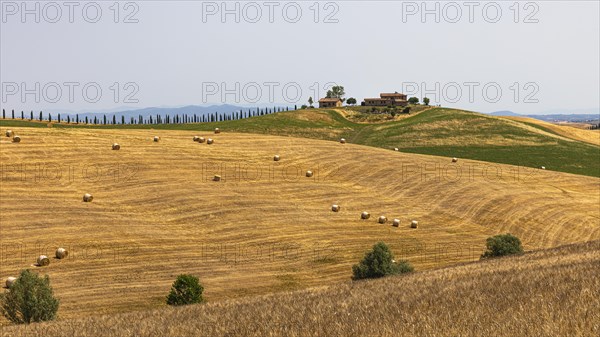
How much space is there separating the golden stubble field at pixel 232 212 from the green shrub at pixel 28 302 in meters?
3.32

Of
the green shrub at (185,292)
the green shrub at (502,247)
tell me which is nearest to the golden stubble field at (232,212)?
the green shrub at (185,292)

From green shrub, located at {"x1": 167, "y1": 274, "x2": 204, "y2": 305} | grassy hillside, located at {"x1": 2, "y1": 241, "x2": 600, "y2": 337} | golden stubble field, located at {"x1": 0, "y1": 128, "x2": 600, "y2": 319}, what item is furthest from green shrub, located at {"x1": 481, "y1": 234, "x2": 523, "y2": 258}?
Answer: grassy hillside, located at {"x1": 2, "y1": 241, "x2": 600, "y2": 337}

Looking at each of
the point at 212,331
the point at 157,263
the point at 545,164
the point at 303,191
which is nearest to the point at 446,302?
the point at 212,331

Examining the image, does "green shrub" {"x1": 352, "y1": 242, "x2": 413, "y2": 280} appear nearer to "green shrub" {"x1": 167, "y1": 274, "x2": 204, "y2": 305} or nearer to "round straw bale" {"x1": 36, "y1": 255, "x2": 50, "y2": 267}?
"green shrub" {"x1": 167, "y1": 274, "x2": 204, "y2": 305}

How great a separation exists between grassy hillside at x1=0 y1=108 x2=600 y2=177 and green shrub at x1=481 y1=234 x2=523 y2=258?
206ft

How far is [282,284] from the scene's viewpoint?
114 feet

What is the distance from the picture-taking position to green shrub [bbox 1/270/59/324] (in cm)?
2389

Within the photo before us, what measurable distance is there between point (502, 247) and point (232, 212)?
21287 millimetres

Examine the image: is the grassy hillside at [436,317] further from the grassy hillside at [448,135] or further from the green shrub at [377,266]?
the grassy hillside at [448,135]

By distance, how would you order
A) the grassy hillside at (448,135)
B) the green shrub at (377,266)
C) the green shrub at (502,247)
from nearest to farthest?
the green shrub at (377,266) < the green shrub at (502,247) < the grassy hillside at (448,135)

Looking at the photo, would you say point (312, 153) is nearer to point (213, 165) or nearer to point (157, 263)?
point (213, 165)

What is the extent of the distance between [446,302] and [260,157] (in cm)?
4948

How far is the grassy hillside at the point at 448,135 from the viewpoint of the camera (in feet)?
355

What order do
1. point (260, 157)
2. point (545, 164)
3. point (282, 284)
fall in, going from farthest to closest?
point (545, 164)
point (260, 157)
point (282, 284)
